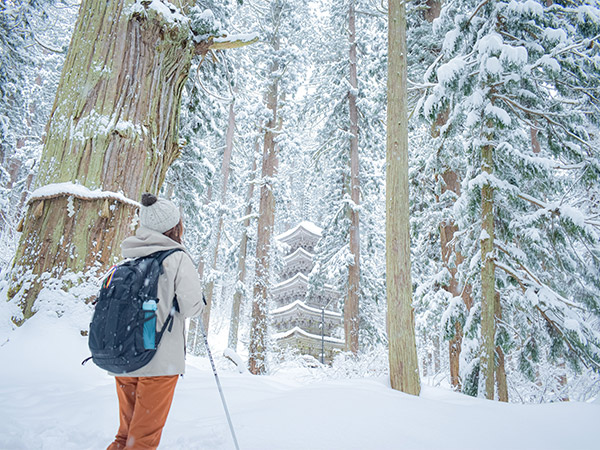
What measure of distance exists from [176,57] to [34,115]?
2603 centimetres

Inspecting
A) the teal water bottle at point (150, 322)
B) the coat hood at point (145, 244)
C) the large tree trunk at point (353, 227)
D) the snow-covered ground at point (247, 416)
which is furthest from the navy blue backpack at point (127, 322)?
the large tree trunk at point (353, 227)

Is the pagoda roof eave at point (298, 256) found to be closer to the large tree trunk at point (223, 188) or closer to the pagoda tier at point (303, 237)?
the pagoda tier at point (303, 237)

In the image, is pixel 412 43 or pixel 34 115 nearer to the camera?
pixel 412 43

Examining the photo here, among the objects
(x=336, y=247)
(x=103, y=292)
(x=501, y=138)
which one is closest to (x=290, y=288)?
(x=336, y=247)

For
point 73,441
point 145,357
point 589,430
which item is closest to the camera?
point 145,357

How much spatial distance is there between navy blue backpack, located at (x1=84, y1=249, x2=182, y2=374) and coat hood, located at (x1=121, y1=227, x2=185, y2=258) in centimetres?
12

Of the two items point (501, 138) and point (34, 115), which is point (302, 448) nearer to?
point (501, 138)

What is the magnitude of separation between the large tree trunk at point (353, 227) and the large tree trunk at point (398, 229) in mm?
7751

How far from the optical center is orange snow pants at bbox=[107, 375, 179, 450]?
5.90 ft

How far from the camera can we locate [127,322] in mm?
1806

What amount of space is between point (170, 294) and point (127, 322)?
10.5 inches

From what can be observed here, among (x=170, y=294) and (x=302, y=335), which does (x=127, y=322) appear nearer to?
(x=170, y=294)

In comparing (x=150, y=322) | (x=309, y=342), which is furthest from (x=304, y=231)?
(x=150, y=322)

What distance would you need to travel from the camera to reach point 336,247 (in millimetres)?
15820
